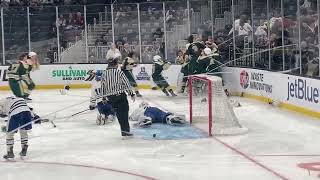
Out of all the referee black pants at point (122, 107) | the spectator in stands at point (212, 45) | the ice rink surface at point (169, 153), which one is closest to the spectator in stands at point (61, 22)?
the spectator in stands at point (212, 45)

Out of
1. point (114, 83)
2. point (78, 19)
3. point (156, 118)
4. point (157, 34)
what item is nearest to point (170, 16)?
point (157, 34)

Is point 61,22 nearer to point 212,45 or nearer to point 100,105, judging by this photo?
point 212,45

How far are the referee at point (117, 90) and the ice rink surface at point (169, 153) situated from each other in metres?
0.33

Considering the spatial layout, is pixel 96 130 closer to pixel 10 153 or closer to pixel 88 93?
pixel 10 153

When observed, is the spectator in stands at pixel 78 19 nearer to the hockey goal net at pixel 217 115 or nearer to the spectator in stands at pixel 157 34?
the spectator in stands at pixel 157 34

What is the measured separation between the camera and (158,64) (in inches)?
634

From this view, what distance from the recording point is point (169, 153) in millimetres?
8641

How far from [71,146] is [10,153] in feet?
4.16

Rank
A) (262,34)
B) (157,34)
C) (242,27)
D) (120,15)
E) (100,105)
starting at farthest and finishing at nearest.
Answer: (120,15), (157,34), (242,27), (262,34), (100,105)

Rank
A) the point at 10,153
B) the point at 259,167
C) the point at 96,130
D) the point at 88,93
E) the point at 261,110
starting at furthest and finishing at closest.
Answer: the point at 88,93
the point at 261,110
the point at 96,130
the point at 10,153
the point at 259,167

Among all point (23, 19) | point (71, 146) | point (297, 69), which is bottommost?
point (71, 146)

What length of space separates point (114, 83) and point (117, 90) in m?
0.12

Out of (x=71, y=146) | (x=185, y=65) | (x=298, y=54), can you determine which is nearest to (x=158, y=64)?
(x=185, y=65)

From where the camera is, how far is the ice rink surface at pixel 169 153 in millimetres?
7391
